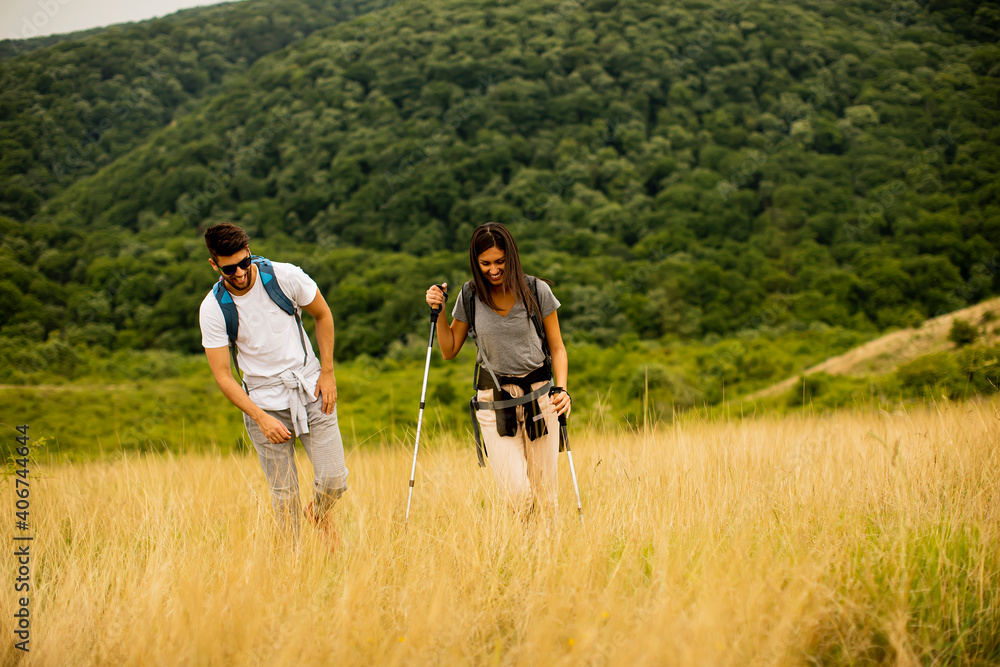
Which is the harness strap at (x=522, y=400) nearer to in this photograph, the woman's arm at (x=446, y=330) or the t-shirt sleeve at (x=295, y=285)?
the woman's arm at (x=446, y=330)

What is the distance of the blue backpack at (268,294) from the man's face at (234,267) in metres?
0.05

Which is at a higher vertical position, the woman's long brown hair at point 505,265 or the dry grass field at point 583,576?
the woman's long brown hair at point 505,265

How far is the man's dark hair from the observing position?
300cm

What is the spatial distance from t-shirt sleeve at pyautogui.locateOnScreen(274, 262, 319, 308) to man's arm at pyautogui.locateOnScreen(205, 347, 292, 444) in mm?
422

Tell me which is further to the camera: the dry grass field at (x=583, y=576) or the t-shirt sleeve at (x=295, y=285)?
the t-shirt sleeve at (x=295, y=285)

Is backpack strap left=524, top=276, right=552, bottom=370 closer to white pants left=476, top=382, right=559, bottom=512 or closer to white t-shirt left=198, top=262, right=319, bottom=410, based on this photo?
white pants left=476, top=382, right=559, bottom=512

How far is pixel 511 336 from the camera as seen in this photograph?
3316 millimetres

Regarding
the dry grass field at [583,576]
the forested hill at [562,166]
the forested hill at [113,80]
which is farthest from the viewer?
the forested hill at [113,80]

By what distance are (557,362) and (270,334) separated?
59.3 inches

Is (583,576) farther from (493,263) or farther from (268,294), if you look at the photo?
(268,294)

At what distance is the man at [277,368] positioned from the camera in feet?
10.2

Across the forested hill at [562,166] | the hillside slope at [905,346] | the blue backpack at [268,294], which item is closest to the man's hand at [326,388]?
the blue backpack at [268,294]

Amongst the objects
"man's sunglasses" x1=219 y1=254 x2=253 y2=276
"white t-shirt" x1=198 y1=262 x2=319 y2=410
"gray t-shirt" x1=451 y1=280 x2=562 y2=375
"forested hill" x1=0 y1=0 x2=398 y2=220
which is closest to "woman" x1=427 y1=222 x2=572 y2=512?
"gray t-shirt" x1=451 y1=280 x2=562 y2=375

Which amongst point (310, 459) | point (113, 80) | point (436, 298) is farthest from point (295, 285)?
point (113, 80)
